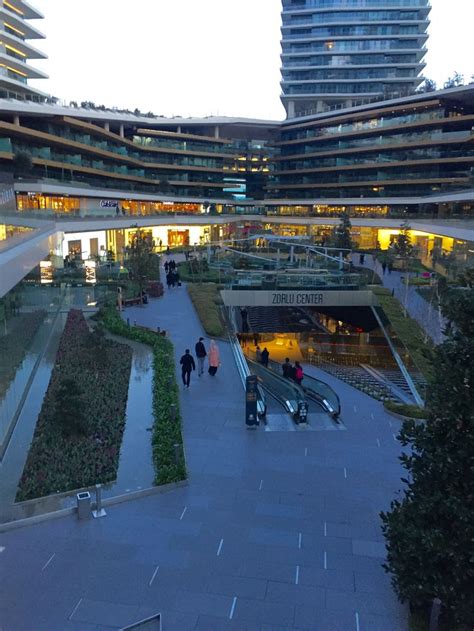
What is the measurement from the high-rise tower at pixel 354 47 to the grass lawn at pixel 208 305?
53.9 metres

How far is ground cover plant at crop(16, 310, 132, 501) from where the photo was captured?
9.34m

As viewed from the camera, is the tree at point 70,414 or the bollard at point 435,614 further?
the tree at point 70,414

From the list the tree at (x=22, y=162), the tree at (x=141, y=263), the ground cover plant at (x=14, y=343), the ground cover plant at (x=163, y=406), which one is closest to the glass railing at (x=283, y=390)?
the ground cover plant at (x=163, y=406)

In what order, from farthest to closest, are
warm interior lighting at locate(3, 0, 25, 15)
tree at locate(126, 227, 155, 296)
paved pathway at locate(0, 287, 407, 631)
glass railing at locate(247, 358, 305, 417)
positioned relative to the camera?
1. warm interior lighting at locate(3, 0, 25, 15)
2. tree at locate(126, 227, 155, 296)
3. glass railing at locate(247, 358, 305, 417)
4. paved pathway at locate(0, 287, 407, 631)

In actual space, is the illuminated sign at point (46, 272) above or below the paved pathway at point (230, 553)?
above

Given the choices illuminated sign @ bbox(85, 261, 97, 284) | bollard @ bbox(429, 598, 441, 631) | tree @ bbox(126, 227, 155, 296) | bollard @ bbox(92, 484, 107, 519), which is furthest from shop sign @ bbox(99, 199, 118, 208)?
bollard @ bbox(429, 598, 441, 631)

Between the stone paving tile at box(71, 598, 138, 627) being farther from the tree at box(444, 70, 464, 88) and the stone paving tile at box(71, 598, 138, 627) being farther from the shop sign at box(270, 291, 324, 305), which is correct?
the tree at box(444, 70, 464, 88)

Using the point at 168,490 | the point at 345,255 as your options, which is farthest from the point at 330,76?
the point at 168,490

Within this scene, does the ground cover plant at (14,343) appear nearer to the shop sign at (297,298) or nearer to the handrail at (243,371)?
the handrail at (243,371)

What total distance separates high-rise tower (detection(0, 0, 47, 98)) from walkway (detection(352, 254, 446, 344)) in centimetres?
4030

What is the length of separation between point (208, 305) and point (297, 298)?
19.6 ft

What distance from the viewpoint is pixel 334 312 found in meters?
34.7

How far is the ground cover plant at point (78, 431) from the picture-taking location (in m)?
9.34

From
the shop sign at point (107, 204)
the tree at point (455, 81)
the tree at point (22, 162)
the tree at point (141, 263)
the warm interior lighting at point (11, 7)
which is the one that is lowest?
the tree at point (141, 263)
